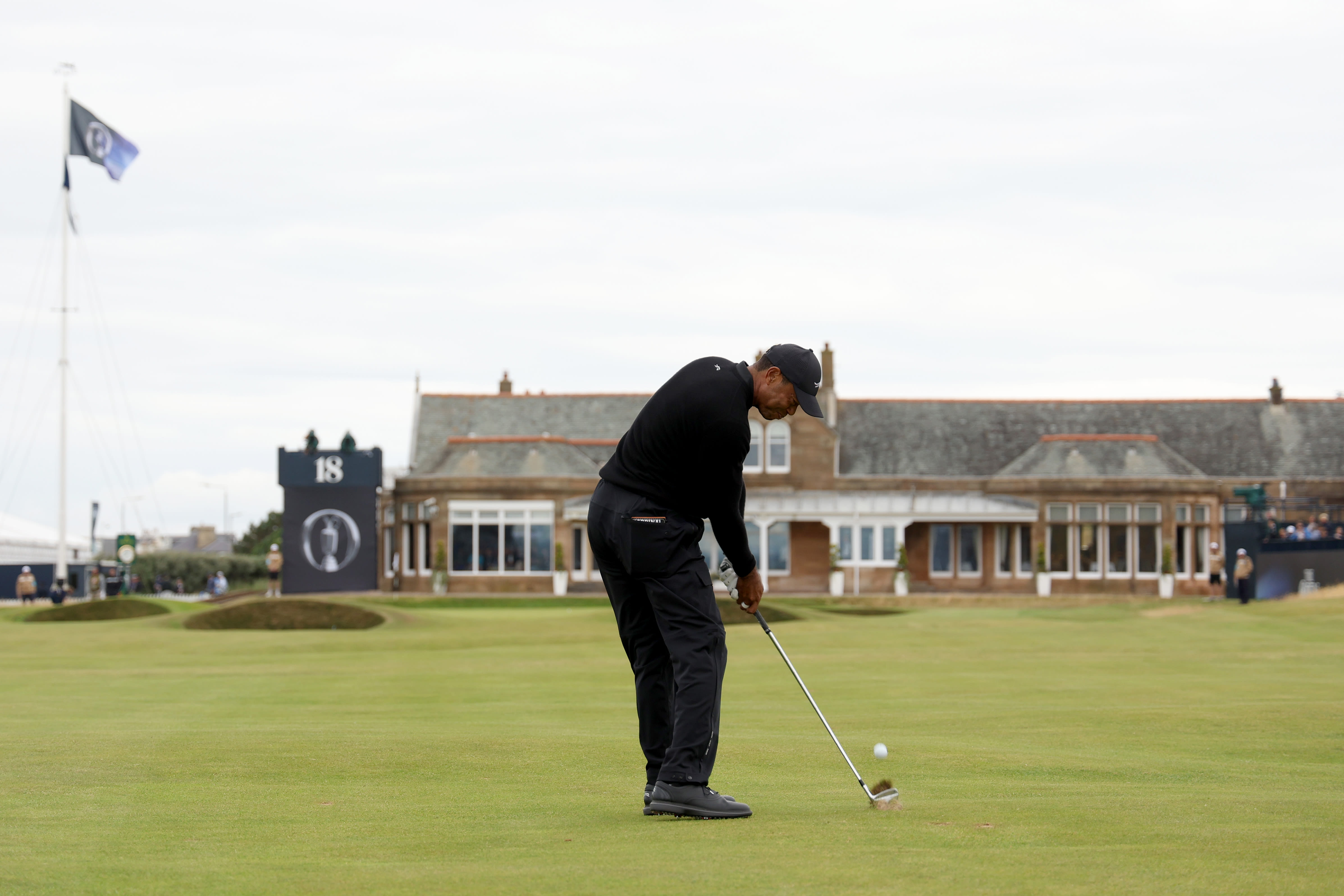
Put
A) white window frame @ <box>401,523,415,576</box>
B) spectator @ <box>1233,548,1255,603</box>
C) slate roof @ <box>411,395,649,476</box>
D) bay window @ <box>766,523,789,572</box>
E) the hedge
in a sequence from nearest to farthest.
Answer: spectator @ <box>1233,548,1255,603</box> → bay window @ <box>766,523,789,572</box> → white window frame @ <box>401,523,415,576</box> → slate roof @ <box>411,395,649,476</box> → the hedge

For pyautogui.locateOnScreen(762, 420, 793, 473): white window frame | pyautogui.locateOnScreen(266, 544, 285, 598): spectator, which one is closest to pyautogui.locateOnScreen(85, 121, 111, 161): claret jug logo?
pyautogui.locateOnScreen(266, 544, 285, 598): spectator

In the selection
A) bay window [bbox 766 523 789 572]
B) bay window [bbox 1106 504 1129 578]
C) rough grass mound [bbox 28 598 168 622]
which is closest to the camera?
rough grass mound [bbox 28 598 168 622]

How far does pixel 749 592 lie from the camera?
21.1 feet

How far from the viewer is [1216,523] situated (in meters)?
48.5

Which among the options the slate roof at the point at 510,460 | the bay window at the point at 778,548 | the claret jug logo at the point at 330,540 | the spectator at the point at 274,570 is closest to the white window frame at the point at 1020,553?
the bay window at the point at 778,548

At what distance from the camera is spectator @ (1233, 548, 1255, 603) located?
36.8 metres

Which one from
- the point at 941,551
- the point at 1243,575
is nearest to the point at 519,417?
the point at 941,551

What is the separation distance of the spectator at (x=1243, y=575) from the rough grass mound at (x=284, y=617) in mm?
21172

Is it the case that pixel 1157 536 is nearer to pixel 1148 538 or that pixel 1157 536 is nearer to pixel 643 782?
pixel 1148 538

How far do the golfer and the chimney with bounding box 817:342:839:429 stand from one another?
4450 centimetres

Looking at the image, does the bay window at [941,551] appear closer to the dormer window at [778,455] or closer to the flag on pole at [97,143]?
the dormer window at [778,455]

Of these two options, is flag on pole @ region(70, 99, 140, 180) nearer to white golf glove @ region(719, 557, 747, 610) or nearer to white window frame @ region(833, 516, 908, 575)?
white window frame @ region(833, 516, 908, 575)

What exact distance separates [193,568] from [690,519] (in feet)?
198

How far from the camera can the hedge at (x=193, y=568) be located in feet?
202
